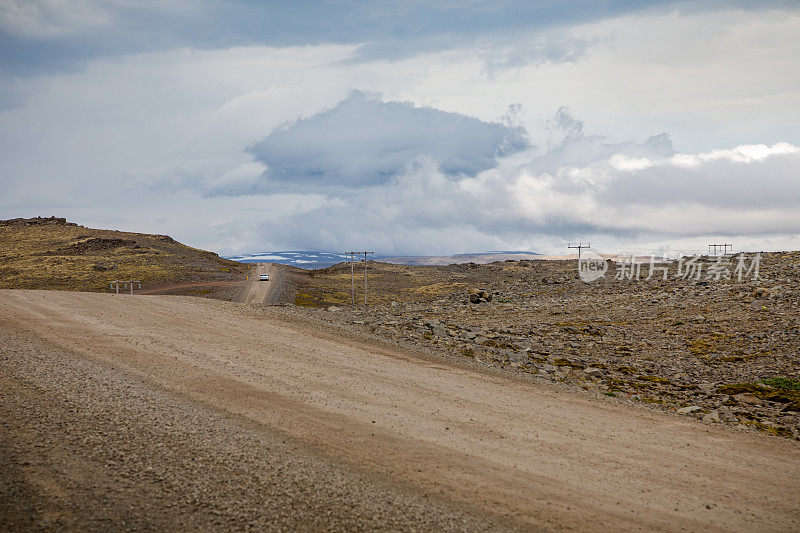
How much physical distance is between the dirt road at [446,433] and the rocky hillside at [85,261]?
A: 53896mm

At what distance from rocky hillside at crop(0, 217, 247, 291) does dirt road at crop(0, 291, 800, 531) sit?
53896mm

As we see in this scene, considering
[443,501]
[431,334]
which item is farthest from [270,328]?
[443,501]

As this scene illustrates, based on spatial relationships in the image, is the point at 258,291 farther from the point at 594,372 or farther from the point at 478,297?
the point at 594,372

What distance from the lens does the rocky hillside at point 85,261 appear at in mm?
64562

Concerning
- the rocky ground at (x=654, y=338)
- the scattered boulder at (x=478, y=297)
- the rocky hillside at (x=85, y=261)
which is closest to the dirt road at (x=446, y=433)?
the rocky ground at (x=654, y=338)

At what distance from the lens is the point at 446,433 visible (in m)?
9.96

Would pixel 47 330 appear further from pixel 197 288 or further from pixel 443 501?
pixel 197 288


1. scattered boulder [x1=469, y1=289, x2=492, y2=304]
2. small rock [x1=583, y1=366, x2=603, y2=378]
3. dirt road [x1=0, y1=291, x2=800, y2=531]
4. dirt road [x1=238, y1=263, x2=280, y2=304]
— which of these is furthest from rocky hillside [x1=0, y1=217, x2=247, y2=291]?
small rock [x1=583, y1=366, x2=603, y2=378]

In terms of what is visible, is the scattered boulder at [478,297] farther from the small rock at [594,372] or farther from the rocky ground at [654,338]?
the small rock at [594,372]

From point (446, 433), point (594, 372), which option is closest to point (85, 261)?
point (594, 372)

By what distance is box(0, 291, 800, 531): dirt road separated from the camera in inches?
287

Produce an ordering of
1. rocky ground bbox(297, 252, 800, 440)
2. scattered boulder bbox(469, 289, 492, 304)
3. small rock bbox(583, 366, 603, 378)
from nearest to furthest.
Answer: rocky ground bbox(297, 252, 800, 440) → small rock bbox(583, 366, 603, 378) → scattered boulder bbox(469, 289, 492, 304)

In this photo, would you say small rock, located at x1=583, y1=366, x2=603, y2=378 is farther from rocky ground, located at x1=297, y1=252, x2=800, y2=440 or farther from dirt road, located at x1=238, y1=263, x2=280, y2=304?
dirt road, located at x1=238, y1=263, x2=280, y2=304

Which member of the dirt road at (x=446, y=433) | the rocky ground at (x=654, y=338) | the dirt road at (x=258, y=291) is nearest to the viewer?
the dirt road at (x=446, y=433)
